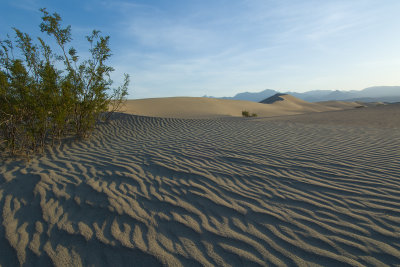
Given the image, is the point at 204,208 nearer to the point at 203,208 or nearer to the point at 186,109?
the point at 203,208

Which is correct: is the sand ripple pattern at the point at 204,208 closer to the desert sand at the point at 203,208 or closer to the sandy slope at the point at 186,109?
the desert sand at the point at 203,208

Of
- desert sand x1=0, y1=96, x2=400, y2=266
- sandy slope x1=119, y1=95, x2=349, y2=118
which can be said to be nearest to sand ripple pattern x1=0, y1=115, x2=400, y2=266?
desert sand x1=0, y1=96, x2=400, y2=266

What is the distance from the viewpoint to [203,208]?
9.07ft

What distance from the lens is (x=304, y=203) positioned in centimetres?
281

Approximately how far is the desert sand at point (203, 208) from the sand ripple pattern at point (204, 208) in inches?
0.5

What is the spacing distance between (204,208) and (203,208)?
0.04 ft

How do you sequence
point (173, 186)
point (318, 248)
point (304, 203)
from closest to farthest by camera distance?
1. point (318, 248)
2. point (304, 203)
3. point (173, 186)

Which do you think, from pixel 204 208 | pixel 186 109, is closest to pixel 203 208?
pixel 204 208

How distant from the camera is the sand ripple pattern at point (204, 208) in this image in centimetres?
205

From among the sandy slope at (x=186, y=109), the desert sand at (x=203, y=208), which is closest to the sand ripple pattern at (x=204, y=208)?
the desert sand at (x=203, y=208)

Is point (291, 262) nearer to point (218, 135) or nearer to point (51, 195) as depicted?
point (51, 195)

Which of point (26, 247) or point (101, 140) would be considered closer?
point (26, 247)

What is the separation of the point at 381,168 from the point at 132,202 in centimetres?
416

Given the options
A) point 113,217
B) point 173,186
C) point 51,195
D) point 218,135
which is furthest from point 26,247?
point 218,135
